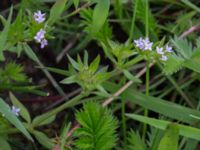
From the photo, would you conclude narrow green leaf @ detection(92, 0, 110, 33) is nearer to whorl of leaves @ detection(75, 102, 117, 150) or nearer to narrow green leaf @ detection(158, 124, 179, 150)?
whorl of leaves @ detection(75, 102, 117, 150)

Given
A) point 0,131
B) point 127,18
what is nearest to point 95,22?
point 0,131

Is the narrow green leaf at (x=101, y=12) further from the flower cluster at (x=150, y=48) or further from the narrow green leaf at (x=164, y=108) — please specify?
the narrow green leaf at (x=164, y=108)

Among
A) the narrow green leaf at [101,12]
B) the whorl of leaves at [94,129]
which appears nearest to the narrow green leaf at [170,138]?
the whorl of leaves at [94,129]

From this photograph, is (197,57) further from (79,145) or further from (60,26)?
(60,26)

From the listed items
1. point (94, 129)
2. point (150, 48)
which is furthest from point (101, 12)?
point (94, 129)

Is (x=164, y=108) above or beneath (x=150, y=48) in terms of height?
beneath

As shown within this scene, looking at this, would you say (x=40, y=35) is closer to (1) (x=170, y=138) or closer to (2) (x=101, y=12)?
(2) (x=101, y=12)

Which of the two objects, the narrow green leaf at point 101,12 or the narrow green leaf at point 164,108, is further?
the narrow green leaf at point 164,108

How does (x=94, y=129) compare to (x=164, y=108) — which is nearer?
(x=94, y=129)
